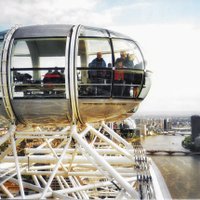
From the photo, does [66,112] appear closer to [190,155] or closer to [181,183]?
[181,183]

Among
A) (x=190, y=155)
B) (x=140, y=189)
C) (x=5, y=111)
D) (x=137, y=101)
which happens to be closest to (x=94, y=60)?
(x=137, y=101)

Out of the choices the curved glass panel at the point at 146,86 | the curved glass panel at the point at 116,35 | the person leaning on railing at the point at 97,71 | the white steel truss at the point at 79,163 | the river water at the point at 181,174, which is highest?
the curved glass panel at the point at 116,35

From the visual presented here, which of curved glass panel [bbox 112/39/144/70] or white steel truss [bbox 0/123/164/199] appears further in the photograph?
curved glass panel [bbox 112/39/144/70]

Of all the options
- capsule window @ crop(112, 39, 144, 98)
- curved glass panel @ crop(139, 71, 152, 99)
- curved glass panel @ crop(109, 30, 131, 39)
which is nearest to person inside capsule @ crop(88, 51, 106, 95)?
capsule window @ crop(112, 39, 144, 98)

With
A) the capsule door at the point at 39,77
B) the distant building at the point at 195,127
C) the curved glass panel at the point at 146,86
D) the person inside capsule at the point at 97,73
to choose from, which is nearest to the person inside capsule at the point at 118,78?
the person inside capsule at the point at 97,73

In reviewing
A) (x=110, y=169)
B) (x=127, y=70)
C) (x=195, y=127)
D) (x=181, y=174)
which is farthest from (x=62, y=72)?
(x=195, y=127)

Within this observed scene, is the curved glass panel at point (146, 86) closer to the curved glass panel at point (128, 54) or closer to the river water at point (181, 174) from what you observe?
the curved glass panel at point (128, 54)

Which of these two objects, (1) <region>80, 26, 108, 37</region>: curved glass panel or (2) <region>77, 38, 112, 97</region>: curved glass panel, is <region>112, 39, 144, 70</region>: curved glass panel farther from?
(1) <region>80, 26, 108, 37</region>: curved glass panel

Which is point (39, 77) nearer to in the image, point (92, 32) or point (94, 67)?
point (94, 67)
